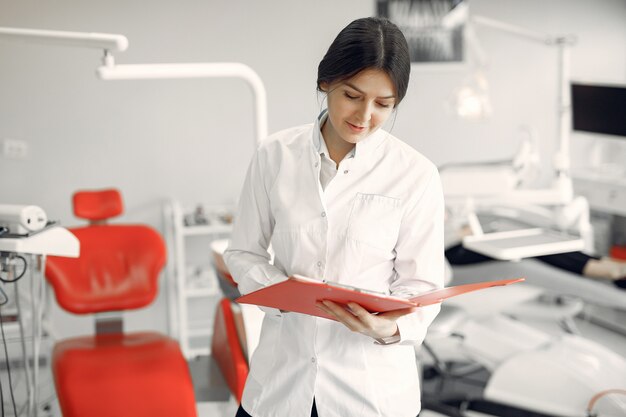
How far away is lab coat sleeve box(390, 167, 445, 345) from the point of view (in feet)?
3.78

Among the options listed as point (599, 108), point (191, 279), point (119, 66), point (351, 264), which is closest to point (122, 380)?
point (119, 66)

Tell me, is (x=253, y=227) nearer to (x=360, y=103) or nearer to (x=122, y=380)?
(x=360, y=103)

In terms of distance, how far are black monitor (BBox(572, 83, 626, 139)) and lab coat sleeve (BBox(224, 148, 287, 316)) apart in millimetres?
2874

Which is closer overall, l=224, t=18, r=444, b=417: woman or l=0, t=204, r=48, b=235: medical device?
l=224, t=18, r=444, b=417: woman

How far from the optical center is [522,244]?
251 cm

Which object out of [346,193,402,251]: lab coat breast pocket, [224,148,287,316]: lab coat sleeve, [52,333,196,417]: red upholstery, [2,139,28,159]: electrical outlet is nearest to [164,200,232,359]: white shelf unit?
[2,139,28,159]: electrical outlet

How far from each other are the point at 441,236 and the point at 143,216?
2801mm

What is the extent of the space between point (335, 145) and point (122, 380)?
1105 mm

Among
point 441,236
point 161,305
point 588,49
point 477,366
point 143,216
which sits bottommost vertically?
point 477,366

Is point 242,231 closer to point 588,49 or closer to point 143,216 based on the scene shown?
point 143,216

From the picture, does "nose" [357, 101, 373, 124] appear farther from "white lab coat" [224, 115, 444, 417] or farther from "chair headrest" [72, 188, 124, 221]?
"chair headrest" [72, 188, 124, 221]

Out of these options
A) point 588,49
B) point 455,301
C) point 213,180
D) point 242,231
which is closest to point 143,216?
point 213,180

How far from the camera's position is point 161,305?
3818mm

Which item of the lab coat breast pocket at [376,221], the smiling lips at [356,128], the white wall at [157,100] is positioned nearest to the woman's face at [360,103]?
the smiling lips at [356,128]
